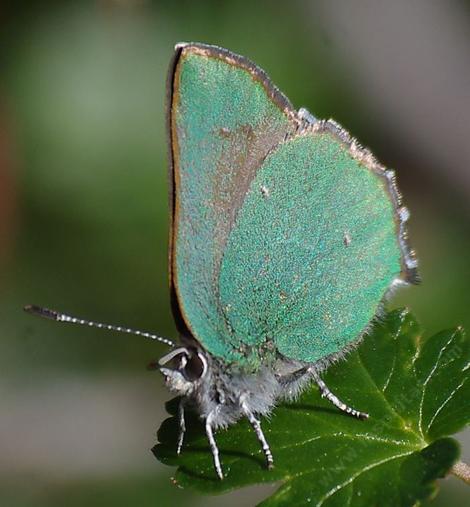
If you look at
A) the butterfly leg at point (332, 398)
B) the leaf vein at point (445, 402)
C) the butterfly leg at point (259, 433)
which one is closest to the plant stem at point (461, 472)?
the leaf vein at point (445, 402)

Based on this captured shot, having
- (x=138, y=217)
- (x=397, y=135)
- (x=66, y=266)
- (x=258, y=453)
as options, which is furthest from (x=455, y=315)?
(x=258, y=453)

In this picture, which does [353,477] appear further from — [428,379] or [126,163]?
[126,163]

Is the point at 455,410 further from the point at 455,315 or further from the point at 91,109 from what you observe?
the point at 91,109

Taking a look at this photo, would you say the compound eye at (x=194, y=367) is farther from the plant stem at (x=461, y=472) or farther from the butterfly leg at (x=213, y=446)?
the plant stem at (x=461, y=472)

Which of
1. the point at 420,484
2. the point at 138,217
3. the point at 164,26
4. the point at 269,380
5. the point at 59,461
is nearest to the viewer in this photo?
the point at 420,484

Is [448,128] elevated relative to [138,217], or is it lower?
lower

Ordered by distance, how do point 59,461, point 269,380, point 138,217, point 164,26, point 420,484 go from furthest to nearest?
point 164,26 → point 138,217 → point 59,461 → point 269,380 → point 420,484
